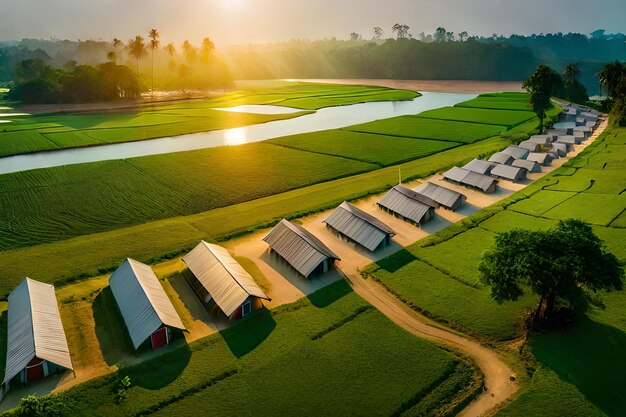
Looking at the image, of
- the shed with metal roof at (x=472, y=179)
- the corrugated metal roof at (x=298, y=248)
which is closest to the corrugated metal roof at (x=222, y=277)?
the corrugated metal roof at (x=298, y=248)

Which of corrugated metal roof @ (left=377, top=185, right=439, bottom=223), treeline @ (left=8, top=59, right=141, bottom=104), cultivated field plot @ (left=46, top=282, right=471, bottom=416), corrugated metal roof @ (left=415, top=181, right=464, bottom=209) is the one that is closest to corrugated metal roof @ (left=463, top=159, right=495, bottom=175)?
corrugated metal roof @ (left=415, top=181, right=464, bottom=209)

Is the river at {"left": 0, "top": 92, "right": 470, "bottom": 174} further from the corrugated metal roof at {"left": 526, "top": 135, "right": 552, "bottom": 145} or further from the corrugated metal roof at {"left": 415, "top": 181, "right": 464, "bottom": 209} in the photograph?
the corrugated metal roof at {"left": 415, "top": 181, "right": 464, "bottom": 209}

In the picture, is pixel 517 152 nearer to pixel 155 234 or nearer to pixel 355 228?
pixel 355 228

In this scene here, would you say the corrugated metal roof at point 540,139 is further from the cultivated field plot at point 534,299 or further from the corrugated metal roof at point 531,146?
the cultivated field plot at point 534,299

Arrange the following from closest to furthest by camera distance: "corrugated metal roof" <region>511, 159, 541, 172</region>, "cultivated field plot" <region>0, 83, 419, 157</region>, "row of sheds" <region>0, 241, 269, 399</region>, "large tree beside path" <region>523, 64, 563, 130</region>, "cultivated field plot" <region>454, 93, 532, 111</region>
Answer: "row of sheds" <region>0, 241, 269, 399</region>
"corrugated metal roof" <region>511, 159, 541, 172</region>
"large tree beside path" <region>523, 64, 563, 130</region>
"cultivated field plot" <region>0, 83, 419, 157</region>
"cultivated field plot" <region>454, 93, 532, 111</region>

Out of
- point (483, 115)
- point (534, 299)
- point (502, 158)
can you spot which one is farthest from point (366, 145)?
point (534, 299)

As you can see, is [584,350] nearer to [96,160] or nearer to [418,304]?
[418,304]
